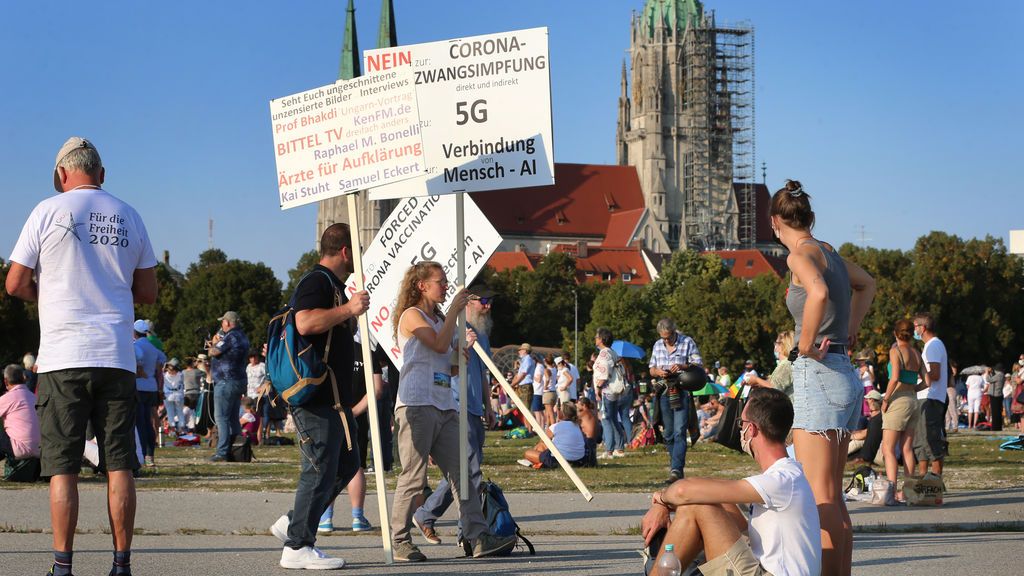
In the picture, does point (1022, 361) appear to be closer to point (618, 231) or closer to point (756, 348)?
point (756, 348)

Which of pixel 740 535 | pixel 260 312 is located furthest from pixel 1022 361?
pixel 260 312

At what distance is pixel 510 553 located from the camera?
8.52 metres

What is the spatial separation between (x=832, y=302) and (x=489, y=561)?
8.91ft

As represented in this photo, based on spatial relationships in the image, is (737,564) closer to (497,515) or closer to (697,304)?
(497,515)

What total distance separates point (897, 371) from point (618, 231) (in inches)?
5693

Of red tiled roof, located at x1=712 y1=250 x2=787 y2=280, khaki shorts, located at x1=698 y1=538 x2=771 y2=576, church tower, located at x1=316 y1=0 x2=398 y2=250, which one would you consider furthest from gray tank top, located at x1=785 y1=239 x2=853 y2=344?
red tiled roof, located at x1=712 y1=250 x2=787 y2=280

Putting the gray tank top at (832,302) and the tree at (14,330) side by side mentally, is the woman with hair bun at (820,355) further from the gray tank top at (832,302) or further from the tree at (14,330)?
the tree at (14,330)

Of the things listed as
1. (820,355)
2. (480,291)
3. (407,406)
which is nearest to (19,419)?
(480,291)

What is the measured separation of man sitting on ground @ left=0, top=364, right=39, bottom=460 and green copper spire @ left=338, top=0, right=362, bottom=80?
341ft

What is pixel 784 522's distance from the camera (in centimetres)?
564

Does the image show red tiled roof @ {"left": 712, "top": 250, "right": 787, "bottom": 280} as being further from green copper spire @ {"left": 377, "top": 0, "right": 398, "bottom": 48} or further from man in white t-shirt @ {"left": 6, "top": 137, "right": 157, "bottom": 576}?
man in white t-shirt @ {"left": 6, "top": 137, "right": 157, "bottom": 576}

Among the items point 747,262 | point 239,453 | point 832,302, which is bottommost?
point 239,453

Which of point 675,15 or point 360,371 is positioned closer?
point 360,371

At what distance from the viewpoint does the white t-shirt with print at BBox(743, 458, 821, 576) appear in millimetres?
5586
